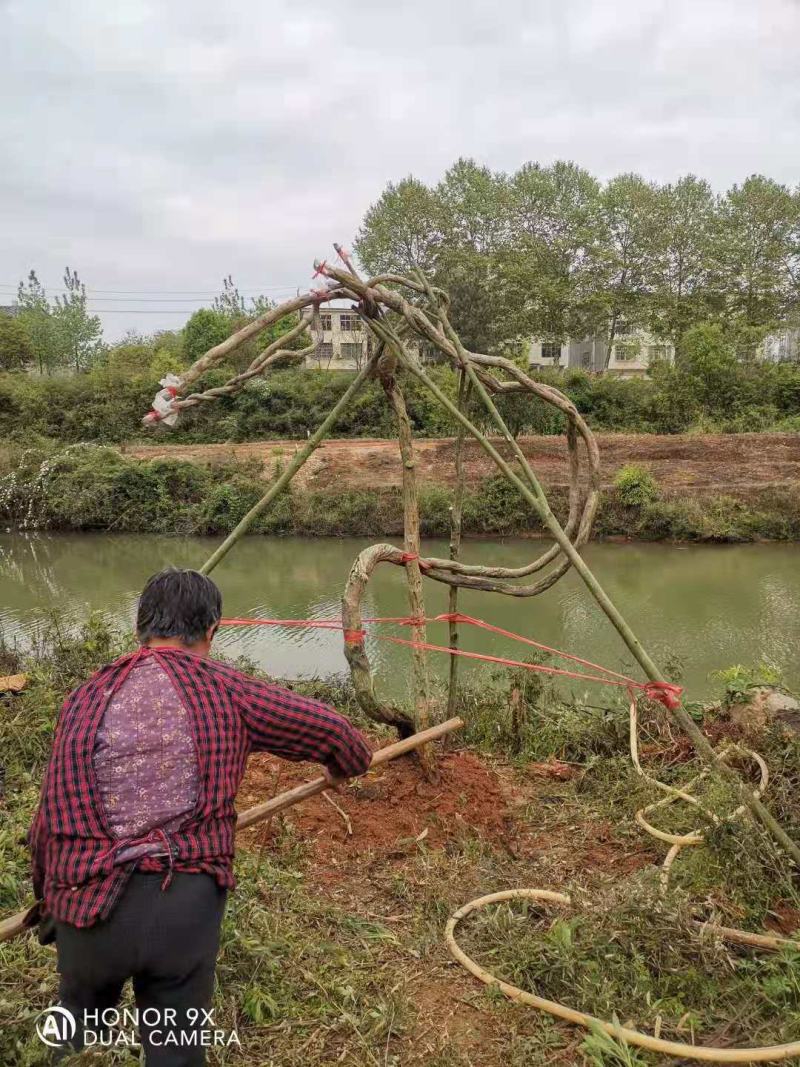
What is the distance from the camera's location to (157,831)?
1318 millimetres

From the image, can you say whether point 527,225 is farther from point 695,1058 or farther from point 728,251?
point 695,1058

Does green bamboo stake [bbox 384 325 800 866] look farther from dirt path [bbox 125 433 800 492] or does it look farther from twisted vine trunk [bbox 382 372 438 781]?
dirt path [bbox 125 433 800 492]

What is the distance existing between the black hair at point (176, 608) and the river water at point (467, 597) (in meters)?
3.36

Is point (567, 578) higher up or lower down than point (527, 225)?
lower down

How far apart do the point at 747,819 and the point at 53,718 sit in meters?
3.27

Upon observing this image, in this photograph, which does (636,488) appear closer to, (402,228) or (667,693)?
(667,693)

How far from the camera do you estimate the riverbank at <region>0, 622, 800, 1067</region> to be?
1.92 m

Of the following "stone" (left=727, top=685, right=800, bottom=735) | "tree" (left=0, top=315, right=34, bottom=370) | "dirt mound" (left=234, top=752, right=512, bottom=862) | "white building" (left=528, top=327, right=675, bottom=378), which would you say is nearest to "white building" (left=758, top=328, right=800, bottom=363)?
"white building" (left=528, top=327, right=675, bottom=378)

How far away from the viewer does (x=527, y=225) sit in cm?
2541

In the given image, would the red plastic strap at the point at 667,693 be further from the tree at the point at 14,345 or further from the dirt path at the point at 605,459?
the tree at the point at 14,345

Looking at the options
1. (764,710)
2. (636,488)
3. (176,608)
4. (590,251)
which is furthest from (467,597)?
(590,251)

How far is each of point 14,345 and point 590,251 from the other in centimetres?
1881

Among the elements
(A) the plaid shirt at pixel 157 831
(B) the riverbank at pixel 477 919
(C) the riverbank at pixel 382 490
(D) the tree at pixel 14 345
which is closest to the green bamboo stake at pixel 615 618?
(B) the riverbank at pixel 477 919

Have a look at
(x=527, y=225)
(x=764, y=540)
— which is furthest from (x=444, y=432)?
(x=527, y=225)
